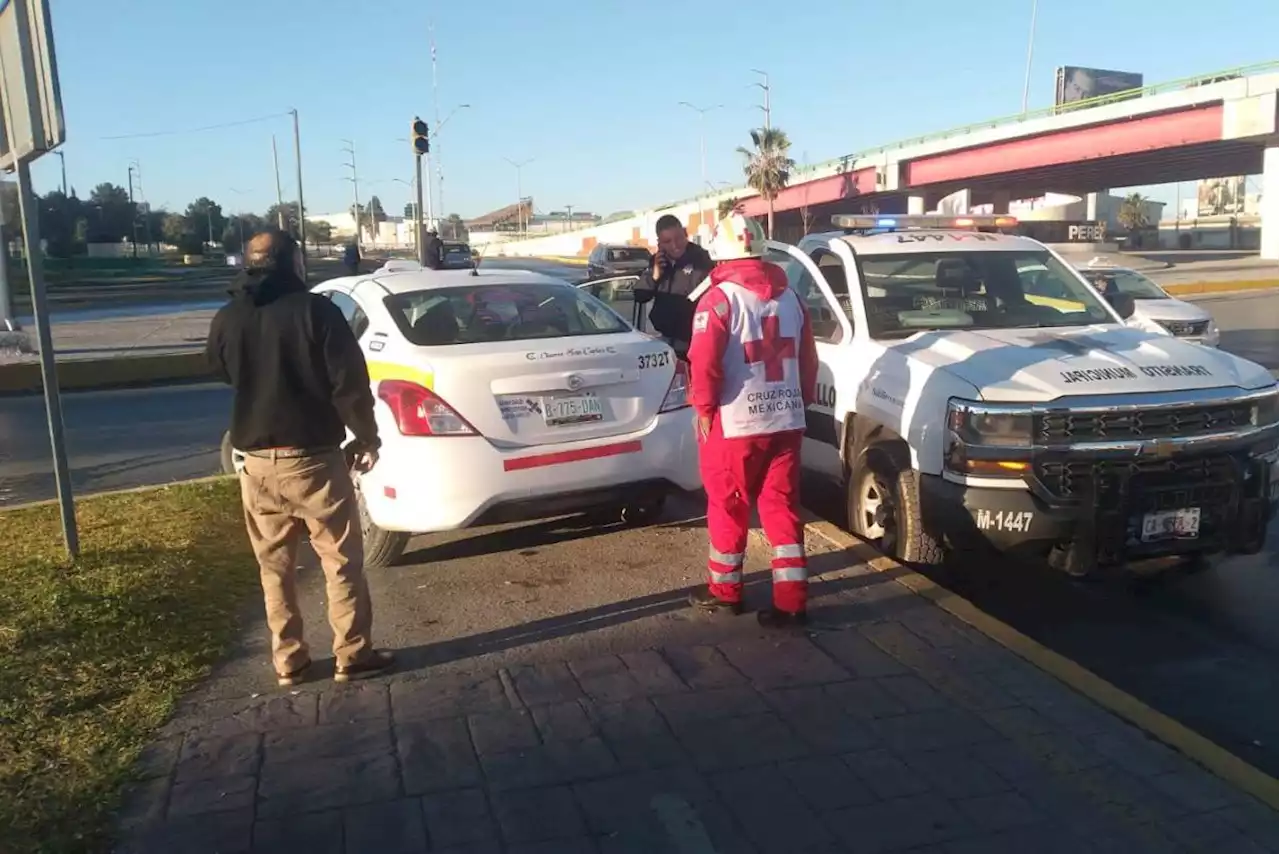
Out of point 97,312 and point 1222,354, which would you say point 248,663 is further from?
point 97,312

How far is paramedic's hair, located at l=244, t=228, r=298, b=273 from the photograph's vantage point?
13.5 ft

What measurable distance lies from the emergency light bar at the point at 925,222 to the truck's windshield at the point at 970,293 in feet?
2.01

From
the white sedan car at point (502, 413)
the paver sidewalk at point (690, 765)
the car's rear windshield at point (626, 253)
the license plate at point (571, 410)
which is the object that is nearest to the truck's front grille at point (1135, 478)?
the paver sidewalk at point (690, 765)

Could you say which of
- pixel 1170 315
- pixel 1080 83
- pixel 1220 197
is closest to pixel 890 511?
pixel 1170 315

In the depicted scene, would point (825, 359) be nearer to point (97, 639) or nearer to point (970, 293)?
point (970, 293)

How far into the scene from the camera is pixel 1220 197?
130250 mm

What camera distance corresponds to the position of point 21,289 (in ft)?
150

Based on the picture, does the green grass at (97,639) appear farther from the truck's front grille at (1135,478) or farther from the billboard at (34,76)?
the truck's front grille at (1135,478)

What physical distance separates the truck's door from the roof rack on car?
55 centimetres

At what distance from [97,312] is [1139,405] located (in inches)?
1338

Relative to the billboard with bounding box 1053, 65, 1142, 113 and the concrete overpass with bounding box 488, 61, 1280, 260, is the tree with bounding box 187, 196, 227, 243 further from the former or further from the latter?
the billboard with bounding box 1053, 65, 1142, 113

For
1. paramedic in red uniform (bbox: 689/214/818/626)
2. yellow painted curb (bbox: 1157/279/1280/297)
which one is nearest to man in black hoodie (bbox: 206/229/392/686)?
paramedic in red uniform (bbox: 689/214/818/626)

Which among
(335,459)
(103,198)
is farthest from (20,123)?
(103,198)

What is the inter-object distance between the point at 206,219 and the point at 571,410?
100520 mm
